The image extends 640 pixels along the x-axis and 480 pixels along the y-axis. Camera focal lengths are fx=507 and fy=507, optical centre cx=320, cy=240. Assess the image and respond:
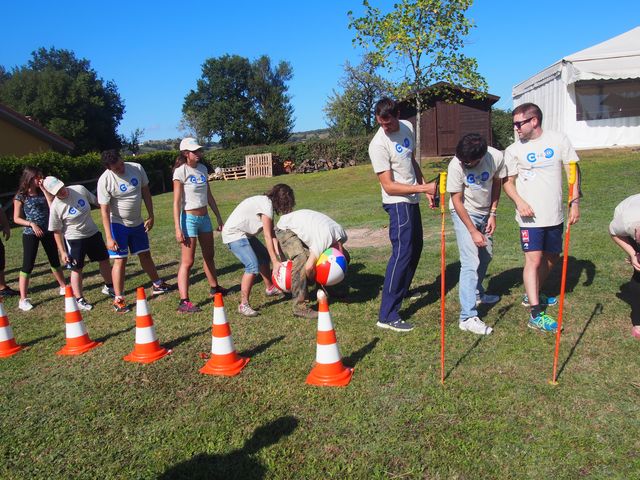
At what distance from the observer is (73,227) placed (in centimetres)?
631

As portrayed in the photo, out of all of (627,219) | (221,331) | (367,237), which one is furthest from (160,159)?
(627,219)

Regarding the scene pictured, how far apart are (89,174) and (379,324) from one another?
23055 mm

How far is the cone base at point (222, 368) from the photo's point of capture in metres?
4.16

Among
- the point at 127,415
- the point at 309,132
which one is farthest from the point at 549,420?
the point at 309,132

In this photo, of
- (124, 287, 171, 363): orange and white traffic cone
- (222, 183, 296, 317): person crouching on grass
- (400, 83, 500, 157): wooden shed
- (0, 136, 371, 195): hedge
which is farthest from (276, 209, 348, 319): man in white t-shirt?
(400, 83, 500, 157): wooden shed

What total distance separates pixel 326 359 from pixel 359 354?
0.54 m

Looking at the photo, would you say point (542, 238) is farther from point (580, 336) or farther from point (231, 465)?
Answer: point (231, 465)

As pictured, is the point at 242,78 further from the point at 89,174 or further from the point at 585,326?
Result: the point at 585,326

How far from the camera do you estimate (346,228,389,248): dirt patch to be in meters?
8.97

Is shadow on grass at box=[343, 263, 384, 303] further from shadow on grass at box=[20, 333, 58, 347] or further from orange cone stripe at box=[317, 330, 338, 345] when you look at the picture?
shadow on grass at box=[20, 333, 58, 347]

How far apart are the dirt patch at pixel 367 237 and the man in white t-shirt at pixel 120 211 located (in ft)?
12.7

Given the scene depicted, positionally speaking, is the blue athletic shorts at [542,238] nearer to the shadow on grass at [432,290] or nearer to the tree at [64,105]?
the shadow on grass at [432,290]

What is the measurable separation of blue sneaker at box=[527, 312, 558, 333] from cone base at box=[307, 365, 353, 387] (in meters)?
1.83

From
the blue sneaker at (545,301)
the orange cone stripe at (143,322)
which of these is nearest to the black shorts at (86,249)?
the orange cone stripe at (143,322)
